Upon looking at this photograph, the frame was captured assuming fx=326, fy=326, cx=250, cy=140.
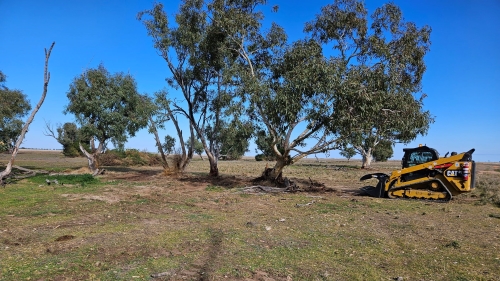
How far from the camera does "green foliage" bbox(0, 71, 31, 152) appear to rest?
22312 mm

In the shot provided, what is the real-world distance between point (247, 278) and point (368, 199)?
9.87 metres

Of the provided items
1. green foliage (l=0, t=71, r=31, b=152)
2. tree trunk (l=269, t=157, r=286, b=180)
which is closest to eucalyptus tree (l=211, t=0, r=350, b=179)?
tree trunk (l=269, t=157, r=286, b=180)

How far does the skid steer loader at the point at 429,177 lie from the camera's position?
39.2 ft

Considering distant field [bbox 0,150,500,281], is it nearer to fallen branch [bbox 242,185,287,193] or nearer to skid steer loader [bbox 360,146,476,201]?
skid steer loader [bbox 360,146,476,201]

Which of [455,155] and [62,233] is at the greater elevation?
[455,155]

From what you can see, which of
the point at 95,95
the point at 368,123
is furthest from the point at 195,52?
the point at 368,123

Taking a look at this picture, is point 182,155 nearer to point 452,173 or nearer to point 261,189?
point 261,189

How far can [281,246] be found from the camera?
620cm

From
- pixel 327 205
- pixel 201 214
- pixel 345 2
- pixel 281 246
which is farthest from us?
pixel 345 2

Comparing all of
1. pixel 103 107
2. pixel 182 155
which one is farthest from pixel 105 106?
pixel 182 155

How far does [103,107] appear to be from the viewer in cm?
2273

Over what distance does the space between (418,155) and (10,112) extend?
83.7 feet

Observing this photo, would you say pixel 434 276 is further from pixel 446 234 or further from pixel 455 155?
pixel 455 155

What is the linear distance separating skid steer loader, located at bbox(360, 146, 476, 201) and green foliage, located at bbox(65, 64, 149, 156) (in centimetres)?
1585
